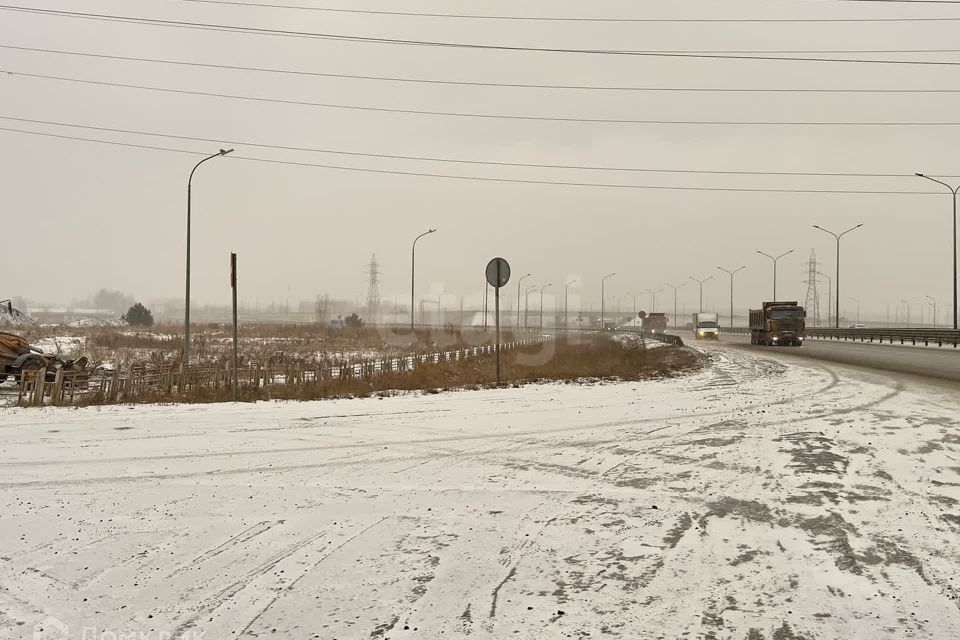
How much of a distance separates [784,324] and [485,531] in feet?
149

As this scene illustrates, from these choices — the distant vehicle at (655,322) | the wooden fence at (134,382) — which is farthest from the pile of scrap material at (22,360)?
the distant vehicle at (655,322)

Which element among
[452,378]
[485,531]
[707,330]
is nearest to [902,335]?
[707,330]

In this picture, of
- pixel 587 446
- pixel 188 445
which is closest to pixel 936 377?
pixel 587 446

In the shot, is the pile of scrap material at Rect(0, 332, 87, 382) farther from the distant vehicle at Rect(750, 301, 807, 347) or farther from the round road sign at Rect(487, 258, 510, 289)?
the distant vehicle at Rect(750, 301, 807, 347)

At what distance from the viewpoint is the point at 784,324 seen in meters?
45.1

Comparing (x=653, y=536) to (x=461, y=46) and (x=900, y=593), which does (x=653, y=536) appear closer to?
(x=900, y=593)

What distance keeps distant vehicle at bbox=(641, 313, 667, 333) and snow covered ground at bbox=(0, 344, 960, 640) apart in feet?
252

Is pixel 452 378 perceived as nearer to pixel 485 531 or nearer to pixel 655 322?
pixel 485 531

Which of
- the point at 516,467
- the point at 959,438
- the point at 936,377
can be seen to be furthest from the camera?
the point at 936,377

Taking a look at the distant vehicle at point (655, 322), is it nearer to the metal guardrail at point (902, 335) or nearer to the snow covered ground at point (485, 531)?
the metal guardrail at point (902, 335)

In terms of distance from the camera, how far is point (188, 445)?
30.7 feet

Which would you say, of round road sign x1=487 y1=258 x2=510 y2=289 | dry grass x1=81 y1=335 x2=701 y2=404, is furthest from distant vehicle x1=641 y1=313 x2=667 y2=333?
round road sign x1=487 y1=258 x2=510 y2=289

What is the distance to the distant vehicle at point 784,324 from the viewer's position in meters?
44.6

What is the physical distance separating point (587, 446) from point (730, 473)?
7.55 ft
